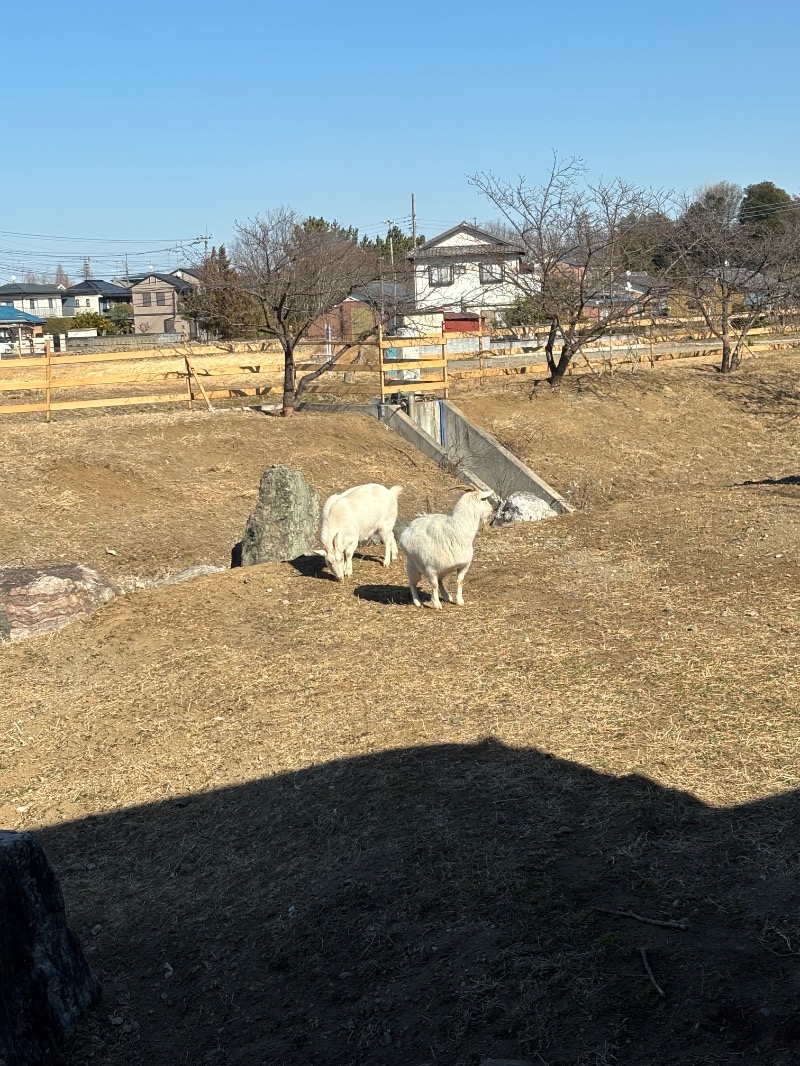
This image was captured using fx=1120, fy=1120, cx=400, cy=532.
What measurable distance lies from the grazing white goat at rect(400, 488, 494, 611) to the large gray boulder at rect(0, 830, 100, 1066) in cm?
576

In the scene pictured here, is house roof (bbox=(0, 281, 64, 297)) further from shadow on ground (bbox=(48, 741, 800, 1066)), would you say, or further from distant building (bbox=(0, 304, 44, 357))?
shadow on ground (bbox=(48, 741, 800, 1066))

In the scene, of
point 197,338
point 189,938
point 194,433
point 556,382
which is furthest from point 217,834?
point 197,338

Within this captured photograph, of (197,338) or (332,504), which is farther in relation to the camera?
(197,338)

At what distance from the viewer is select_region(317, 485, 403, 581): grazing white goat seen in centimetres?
1177

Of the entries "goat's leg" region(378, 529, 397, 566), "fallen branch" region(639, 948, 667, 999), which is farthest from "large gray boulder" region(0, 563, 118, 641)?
"fallen branch" region(639, 948, 667, 999)

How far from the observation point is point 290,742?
8250 mm

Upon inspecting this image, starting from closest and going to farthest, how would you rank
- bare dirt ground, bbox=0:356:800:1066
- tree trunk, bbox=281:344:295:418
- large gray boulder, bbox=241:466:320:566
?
bare dirt ground, bbox=0:356:800:1066 → large gray boulder, bbox=241:466:320:566 → tree trunk, bbox=281:344:295:418

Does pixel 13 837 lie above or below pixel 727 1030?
above

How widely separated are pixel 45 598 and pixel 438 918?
7.43 m

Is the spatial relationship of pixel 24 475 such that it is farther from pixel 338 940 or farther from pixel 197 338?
pixel 197 338

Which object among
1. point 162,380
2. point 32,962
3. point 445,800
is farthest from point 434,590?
point 162,380

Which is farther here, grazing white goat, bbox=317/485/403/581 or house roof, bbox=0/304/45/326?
house roof, bbox=0/304/45/326

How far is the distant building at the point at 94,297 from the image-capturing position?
330ft

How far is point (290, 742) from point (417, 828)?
1.92 meters
